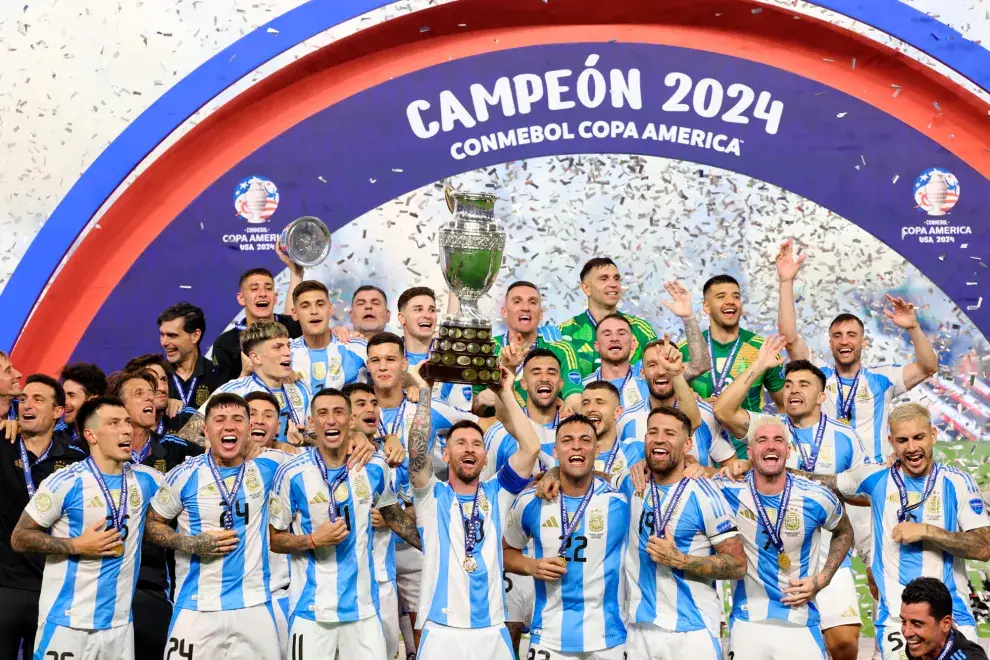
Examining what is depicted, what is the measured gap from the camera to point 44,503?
6.43 meters

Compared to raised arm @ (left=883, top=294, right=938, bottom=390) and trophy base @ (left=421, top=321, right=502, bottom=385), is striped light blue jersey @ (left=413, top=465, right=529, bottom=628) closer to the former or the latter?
trophy base @ (left=421, top=321, right=502, bottom=385)

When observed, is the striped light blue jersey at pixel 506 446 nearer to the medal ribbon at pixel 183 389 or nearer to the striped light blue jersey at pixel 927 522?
the striped light blue jersey at pixel 927 522

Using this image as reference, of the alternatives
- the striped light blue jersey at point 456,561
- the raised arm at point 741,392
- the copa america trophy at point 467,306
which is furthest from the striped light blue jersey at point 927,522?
the copa america trophy at point 467,306

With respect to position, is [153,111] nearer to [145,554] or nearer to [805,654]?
[145,554]

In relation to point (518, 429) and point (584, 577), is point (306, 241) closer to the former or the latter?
point (518, 429)

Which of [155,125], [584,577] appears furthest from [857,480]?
[155,125]

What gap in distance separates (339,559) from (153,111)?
4090 millimetres

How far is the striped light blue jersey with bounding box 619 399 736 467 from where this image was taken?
719 cm

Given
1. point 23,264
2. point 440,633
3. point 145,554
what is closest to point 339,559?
point 440,633

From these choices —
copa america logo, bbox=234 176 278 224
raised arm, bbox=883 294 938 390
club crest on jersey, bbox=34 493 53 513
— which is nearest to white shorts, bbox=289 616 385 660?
club crest on jersey, bbox=34 493 53 513

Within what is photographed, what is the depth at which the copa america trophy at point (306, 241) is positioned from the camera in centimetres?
855

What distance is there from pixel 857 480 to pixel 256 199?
174 inches

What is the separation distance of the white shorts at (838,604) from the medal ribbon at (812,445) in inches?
21.8

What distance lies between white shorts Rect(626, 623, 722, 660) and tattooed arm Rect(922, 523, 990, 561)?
3.65 feet
